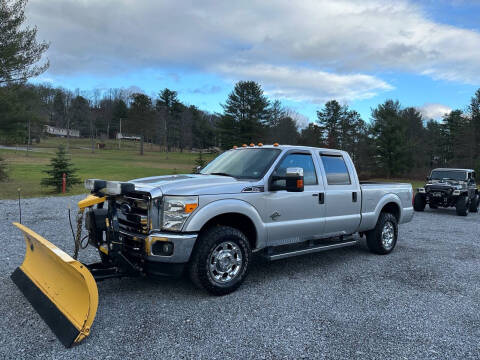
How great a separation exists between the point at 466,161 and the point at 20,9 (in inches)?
1753

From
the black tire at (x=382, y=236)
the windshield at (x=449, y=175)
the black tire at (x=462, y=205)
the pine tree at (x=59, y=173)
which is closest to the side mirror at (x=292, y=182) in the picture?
the black tire at (x=382, y=236)

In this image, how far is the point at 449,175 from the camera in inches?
563

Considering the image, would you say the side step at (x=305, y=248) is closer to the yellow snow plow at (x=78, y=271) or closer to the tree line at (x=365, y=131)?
the yellow snow plow at (x=78, y=271)

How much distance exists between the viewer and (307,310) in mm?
4121

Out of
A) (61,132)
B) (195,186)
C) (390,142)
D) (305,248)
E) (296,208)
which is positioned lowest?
(305,248)

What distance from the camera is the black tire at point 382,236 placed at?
6.58 m

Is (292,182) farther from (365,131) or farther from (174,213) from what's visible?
(365,131)

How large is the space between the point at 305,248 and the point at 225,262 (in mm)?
1448

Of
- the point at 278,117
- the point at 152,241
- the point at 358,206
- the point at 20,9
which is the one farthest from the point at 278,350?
the point at 278,117

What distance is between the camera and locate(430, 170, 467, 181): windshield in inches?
551

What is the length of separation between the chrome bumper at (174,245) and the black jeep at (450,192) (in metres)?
12.4

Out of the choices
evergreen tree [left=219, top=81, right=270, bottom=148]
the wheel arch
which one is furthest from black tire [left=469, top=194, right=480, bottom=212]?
evergreen tree [left=219, top=81, right=270, bottom=148]

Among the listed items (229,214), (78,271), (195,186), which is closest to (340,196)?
(229,214)

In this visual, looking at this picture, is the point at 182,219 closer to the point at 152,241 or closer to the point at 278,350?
the point at 152,241
